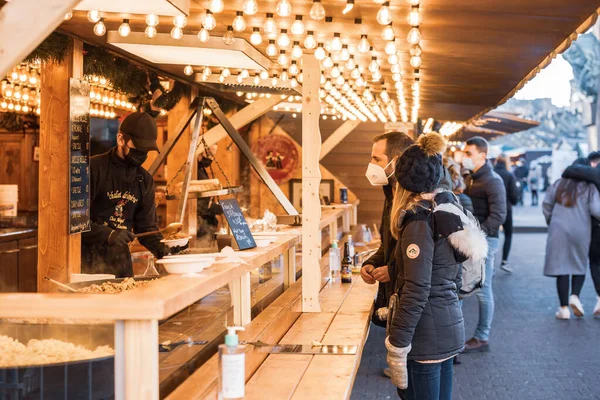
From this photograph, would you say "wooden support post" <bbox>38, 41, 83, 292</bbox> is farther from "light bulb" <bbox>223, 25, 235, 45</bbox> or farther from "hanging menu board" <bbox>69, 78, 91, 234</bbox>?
"light bulb" <bbox>223, 25, 235, 45</bbox>

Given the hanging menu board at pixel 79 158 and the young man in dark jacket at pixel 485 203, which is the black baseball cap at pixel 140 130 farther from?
the young man in dark jacket at pixel 485 203

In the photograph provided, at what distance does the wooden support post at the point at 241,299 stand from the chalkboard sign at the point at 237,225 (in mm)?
329

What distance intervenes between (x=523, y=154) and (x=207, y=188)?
133 ft

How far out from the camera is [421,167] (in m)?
4.09

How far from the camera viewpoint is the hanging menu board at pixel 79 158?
20.0ft

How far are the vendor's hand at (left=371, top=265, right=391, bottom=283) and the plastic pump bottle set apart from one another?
6.08 feet

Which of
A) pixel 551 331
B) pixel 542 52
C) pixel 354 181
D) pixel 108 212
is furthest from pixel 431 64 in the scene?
pixel 354 181

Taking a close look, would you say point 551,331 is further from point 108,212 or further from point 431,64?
point 108,212

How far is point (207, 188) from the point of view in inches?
313

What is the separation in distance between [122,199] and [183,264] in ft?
8.34

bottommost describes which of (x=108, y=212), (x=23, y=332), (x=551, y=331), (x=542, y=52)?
(x=551, y=331)

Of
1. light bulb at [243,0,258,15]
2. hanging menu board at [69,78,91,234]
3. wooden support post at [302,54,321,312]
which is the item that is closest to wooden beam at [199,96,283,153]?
hanging menu board at [69,78,91,234]

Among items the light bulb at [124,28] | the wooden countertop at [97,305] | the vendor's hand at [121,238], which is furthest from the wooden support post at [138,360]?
the light bulb at [124,28]

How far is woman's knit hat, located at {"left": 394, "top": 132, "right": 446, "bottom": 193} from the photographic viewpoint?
409cm
